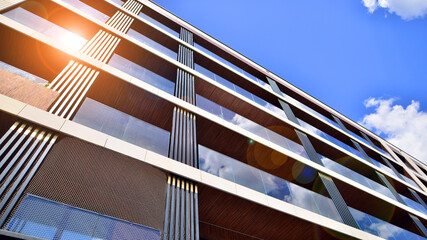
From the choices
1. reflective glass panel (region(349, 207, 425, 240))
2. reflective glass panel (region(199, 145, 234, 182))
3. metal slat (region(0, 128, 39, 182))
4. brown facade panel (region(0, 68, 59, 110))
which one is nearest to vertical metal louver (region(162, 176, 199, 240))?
reflective glass panel (region(199, 145, 234, 182))

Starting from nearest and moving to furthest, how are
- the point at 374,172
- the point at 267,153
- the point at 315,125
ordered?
the point at 267,153 < the point at 374,172 < the point at 315,125

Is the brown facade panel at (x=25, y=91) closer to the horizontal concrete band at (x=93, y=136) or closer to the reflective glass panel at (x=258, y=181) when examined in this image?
the horizontal concrete band at (x=93, y=136)

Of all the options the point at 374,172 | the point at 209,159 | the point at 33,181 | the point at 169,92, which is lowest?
the point at 33,181

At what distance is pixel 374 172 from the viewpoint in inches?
547

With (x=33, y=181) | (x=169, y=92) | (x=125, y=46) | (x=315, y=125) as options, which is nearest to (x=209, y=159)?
(x=169, y=92)

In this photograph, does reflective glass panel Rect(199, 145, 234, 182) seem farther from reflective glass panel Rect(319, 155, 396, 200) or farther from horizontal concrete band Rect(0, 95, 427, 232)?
reflective glass panel Rect(319, 155, 396, 200)

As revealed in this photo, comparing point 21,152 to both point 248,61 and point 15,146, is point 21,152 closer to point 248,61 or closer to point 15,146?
point 15,146

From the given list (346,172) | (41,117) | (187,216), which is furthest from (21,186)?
(346,172)

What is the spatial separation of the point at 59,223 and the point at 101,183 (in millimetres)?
1256

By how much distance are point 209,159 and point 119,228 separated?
11.9 ft

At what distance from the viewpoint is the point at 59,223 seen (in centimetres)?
357

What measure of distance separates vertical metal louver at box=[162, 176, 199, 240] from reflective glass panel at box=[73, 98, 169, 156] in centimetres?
126

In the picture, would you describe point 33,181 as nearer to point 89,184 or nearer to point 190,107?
point 89,184

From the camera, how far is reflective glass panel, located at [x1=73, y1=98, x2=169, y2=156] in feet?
19.9
